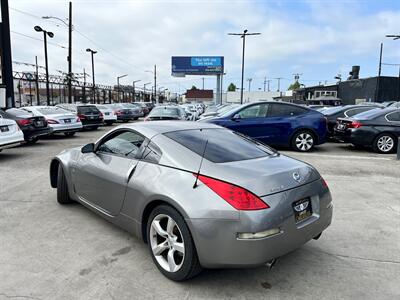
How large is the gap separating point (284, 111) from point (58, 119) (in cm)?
893

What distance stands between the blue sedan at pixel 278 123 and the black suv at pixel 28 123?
588cm

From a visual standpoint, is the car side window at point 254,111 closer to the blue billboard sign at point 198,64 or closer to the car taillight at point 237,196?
the car taillight at point 237,196

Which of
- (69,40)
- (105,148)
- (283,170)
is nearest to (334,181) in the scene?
(283,170)

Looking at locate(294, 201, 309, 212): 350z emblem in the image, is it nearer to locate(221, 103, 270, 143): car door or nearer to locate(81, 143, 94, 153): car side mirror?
locate(81, 143, 94, 153): car side mirror

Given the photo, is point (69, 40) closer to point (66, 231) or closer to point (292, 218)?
point (66, 231)

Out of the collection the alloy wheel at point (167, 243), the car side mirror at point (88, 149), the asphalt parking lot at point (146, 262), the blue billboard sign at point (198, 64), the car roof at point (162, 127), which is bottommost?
the asphalt parking lot at point (146, 262)

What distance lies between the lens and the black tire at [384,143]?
10.3 m

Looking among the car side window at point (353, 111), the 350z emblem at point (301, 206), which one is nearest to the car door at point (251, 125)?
the car side window at point (353, 111)

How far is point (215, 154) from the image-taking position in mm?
3451

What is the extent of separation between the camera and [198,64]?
65750mm

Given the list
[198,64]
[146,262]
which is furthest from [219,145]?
[198,64]

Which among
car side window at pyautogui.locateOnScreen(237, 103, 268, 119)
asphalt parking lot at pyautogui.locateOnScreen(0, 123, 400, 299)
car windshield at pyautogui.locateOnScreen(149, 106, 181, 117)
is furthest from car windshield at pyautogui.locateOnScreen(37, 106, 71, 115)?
asphalt parking lot at pyautogui.locateOnScreen(0, 123, 400, 299)

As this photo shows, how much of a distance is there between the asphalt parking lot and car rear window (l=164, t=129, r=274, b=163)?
113 centimetres

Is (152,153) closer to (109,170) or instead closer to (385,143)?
(109,170)
